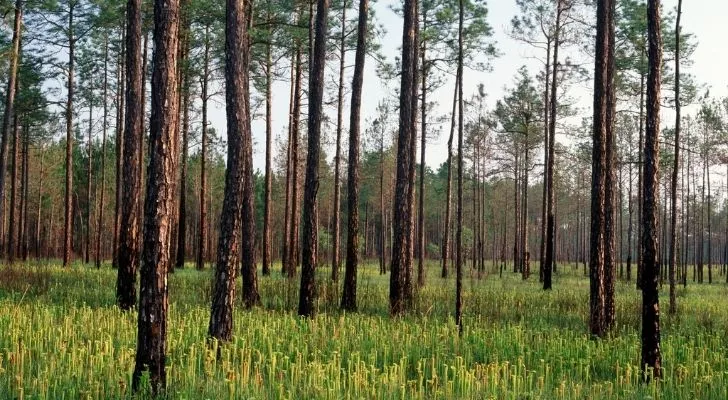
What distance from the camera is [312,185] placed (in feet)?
36.9

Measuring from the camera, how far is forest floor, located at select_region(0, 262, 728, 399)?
5.31 m

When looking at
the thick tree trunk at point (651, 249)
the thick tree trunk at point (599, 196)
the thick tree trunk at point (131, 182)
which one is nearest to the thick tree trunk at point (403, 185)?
the thick tree trunk at point (599, 196)

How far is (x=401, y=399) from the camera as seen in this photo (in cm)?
520

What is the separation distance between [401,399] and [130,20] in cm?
995

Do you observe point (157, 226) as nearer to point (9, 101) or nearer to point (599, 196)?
point (599, 196)

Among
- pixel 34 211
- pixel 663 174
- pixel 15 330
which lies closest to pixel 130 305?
pixel 15 330

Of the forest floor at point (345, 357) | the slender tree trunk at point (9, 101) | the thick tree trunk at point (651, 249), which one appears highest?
the slender tree trunk at point (9, 101)

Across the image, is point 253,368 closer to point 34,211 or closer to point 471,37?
point 471,37

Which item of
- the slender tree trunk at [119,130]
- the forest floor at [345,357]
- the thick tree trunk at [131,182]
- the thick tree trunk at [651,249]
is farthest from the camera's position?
the slender tree trunk at [119,130]

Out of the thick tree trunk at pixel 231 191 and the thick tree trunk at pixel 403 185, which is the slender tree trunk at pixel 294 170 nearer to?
the thick tree trunk at pixel 403 185

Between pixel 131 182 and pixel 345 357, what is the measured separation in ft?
21.6

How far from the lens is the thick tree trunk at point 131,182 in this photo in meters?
11.1

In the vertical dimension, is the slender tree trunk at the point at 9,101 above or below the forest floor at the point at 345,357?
above

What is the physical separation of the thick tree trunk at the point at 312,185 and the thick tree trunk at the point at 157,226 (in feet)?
18.2
